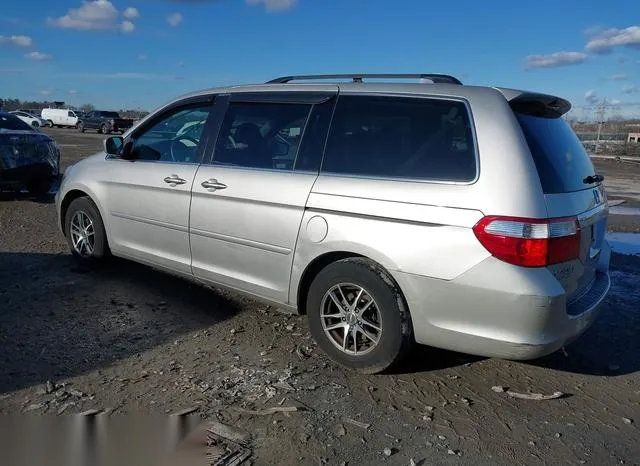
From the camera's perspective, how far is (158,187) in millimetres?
4875

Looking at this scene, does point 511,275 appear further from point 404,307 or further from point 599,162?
point 599,162

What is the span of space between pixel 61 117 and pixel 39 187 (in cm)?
4398

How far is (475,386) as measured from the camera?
12.3 feet

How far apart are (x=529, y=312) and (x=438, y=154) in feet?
3.50

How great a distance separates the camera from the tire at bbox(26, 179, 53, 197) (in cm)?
1015

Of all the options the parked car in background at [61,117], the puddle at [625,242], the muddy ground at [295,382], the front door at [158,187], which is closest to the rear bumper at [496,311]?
the muddy ground at [295,382]

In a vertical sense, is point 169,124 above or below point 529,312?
above

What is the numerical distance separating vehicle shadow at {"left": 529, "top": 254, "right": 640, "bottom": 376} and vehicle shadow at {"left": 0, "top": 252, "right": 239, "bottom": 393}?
8.70ft

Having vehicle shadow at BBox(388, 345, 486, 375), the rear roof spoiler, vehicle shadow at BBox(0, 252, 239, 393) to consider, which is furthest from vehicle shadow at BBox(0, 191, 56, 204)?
the rear roof spoiler

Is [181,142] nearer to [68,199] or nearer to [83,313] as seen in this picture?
[83,313]

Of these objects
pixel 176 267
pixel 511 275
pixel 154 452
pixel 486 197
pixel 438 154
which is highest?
pixel 438 154

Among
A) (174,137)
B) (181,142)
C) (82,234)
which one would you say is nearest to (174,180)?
(181,142)

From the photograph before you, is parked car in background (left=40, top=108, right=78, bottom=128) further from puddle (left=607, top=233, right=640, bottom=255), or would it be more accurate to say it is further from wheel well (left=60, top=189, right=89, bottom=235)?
puddle (left=607, top=233, right=640, bottom=255)

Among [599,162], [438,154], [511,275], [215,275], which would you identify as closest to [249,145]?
[215,275]
